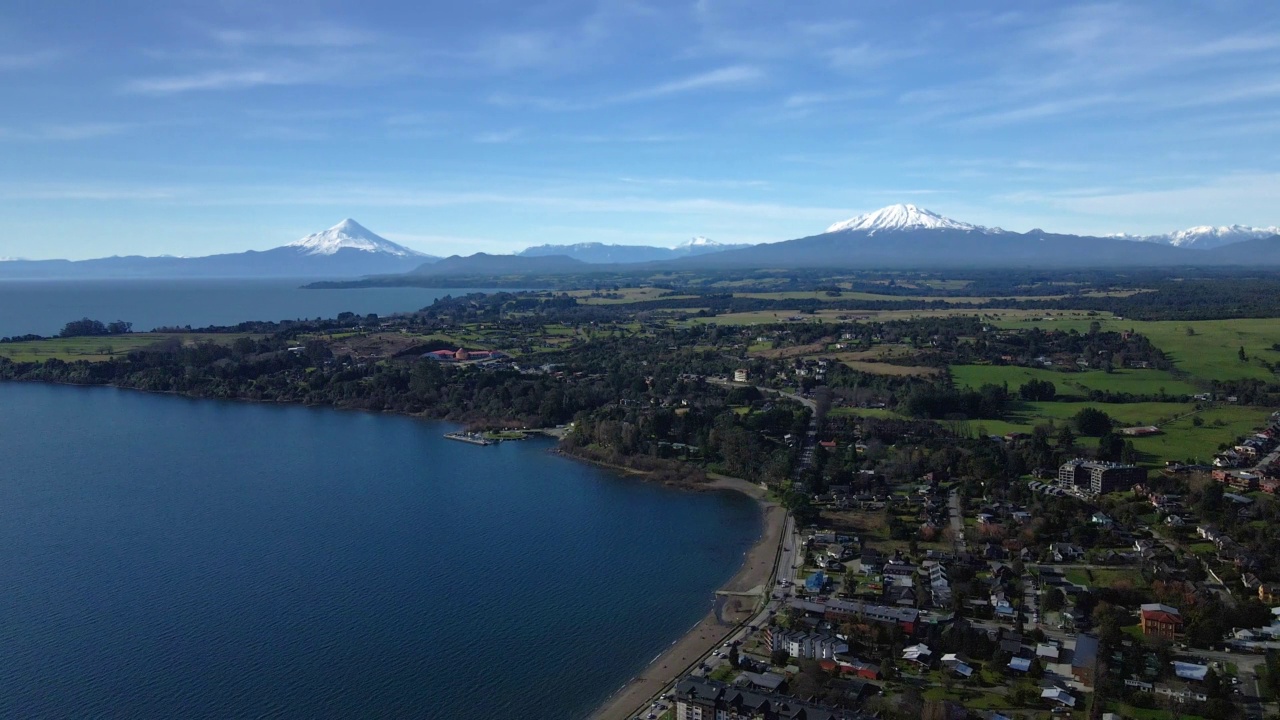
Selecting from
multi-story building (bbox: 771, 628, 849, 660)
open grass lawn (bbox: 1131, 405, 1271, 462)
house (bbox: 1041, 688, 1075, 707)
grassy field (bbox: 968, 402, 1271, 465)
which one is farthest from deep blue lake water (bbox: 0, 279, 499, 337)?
house (bbox: 1041, 688, 1075, 707)

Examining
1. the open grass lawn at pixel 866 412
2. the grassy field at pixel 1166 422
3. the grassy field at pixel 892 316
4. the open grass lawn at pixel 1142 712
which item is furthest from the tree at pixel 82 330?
the open grass lawn at pixel 1142 712

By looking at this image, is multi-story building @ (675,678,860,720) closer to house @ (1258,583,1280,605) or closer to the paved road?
the paved road

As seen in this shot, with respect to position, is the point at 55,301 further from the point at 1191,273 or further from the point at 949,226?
the point at 949,226

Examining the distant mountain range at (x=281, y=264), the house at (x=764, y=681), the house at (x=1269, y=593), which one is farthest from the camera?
the distant mountain range at (x=281, y=264)

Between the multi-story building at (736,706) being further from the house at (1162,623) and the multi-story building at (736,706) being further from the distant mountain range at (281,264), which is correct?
the distant mountain range at (281,264)

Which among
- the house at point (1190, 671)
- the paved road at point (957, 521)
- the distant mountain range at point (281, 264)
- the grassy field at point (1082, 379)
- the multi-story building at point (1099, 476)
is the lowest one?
the house at point (1190, 671)

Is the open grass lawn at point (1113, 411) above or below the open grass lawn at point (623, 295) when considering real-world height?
below

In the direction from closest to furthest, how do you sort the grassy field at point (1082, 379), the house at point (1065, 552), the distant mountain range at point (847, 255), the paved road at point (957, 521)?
1. the house at point (1065, 552)
2. the paved road at point (957, 521)
3. the grassy field at point (1082, 379)
4. the distant mountain range at point (847, 255)
